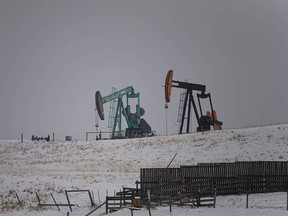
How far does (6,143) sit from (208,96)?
29.7 metres

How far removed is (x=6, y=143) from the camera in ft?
217

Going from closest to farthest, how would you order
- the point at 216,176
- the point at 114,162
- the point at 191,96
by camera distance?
the point at 216,176 < the point at 114,162 < the point at 191,96

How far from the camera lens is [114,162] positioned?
47.5m

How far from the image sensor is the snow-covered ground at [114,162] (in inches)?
928

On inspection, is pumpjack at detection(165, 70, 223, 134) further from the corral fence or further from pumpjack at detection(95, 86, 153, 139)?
the corral fence

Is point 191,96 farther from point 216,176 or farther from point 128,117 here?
point 216,176

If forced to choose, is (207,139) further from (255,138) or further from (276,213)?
(276,213)

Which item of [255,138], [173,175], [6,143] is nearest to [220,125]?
[255,138]

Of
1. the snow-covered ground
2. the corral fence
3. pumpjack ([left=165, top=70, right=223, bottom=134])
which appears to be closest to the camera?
the snow-covered ground

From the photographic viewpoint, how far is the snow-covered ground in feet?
77.4

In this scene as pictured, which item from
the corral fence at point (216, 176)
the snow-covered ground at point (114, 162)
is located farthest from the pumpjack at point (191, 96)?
the corral fence at point (216, 176)

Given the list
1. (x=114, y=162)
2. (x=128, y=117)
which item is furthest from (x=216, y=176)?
(x=128, y=117)

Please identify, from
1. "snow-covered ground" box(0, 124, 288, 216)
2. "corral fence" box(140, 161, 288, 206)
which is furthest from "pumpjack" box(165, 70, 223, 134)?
"corral fence" box(140, 161, 288, 206)

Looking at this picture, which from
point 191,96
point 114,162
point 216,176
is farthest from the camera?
point 191,96
